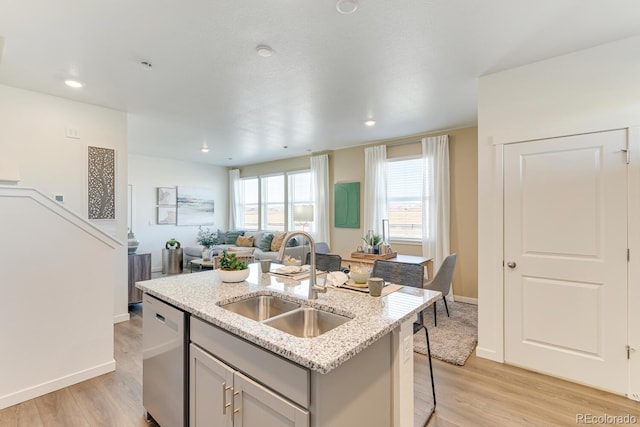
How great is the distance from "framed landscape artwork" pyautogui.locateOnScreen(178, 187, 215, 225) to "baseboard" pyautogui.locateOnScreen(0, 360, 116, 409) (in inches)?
206

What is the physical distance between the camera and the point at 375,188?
5.40 metres

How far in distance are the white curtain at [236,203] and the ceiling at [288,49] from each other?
4312 millimetres

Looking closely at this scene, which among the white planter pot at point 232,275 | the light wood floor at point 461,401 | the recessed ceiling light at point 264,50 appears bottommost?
the light wood floor at point 461,401

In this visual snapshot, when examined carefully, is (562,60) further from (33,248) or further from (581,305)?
(33,248)

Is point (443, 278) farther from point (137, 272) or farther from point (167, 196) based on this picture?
point (167, 196)

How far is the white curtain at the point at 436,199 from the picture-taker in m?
4.65

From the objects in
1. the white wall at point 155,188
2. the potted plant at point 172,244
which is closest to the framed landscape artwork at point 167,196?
the white wall at point 155,188

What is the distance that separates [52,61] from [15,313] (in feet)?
6.96

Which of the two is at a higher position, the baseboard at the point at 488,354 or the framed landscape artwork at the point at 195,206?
the framed landscape artwork at the point at 195,206

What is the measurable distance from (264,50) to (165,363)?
2.35 m

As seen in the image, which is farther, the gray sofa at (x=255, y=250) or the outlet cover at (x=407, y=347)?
the gray sofa at (x=255, y=250)

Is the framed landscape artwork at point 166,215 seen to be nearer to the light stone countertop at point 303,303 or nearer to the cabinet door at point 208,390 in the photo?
the light stone countertop at point 303,303

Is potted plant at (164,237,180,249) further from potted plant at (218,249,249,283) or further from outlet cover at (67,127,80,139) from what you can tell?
potted plant at (218,249,249,283)

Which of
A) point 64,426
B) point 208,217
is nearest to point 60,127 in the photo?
point 64,426
